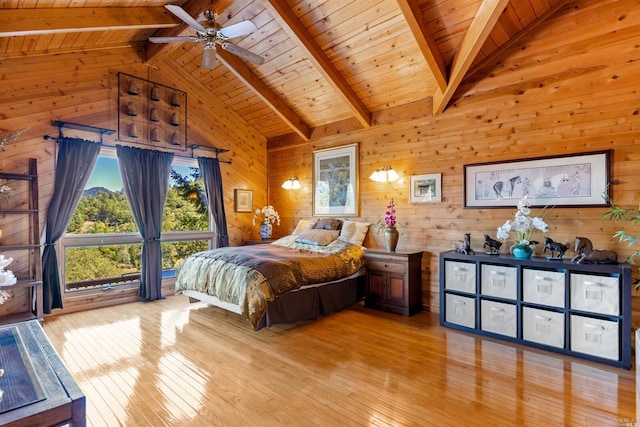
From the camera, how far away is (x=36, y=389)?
1.35 m

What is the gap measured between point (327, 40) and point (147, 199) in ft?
11.3

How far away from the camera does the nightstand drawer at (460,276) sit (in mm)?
3606

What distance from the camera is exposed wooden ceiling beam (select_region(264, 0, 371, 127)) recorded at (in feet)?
12.1

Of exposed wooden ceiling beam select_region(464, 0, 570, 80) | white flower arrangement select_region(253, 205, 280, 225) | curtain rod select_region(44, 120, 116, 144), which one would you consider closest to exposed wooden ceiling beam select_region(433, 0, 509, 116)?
exposed wooden ceiling beam select_region(464, 0, 570, 80)

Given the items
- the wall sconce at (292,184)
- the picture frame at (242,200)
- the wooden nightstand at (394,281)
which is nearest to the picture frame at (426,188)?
the wooden nightstand at (394,281)

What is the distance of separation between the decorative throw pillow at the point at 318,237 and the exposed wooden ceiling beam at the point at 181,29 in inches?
126

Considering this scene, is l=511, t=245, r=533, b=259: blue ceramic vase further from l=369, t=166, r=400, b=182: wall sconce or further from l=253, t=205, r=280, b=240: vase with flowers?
l=253, t=205, r=280, b=240: vase with flowers

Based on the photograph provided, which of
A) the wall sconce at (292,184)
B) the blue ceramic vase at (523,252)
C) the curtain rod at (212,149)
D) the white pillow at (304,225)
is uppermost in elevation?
the curtain rod at (212,149)

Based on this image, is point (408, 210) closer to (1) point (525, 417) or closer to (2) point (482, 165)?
(2) point (482, 165)

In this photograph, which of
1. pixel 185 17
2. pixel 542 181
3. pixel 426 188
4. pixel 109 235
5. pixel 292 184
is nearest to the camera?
pixel 185 17

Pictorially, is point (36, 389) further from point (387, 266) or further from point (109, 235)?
point (109, 235)

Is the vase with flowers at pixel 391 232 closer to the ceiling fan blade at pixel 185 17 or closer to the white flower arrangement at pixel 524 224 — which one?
the white flower arrangement at pixel 524 224

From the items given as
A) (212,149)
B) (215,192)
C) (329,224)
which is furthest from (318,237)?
(212,149)

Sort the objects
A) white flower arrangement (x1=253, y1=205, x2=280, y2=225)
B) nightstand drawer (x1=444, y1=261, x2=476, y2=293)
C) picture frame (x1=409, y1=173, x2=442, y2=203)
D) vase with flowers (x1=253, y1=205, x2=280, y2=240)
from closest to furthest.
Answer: nightstand drawer (x1=444, y1=261, x2=476, y2=293)
picture frame (x1=409, y1=173, x2=442, y2=203)
vase with flowers (x1=253, y1=205, x2=280, y2=240)
white flower arrangement (x1=253, y1=205, x2=280, y2=225)
